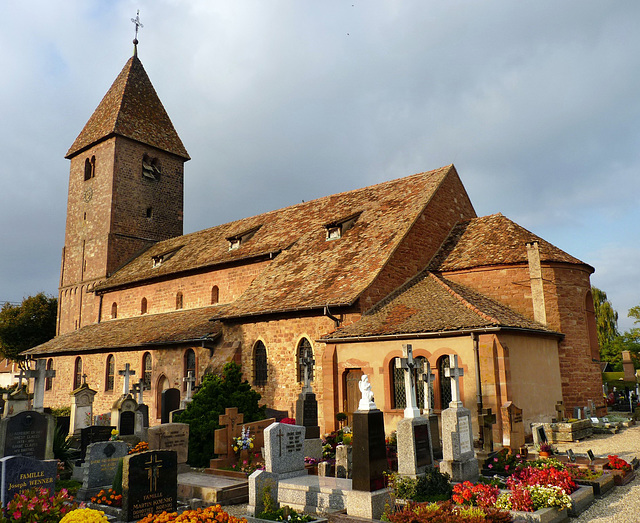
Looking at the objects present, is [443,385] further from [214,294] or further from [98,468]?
[214,294]

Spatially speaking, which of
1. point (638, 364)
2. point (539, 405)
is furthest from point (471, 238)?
point (638, 364)

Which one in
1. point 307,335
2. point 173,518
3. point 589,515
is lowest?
point 589,515

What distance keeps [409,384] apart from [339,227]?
1272 cm

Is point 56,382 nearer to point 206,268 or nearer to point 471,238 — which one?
point 206,268

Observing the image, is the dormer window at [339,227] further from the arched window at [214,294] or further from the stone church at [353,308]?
the arched window at [214,294]

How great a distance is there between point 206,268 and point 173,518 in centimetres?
2043

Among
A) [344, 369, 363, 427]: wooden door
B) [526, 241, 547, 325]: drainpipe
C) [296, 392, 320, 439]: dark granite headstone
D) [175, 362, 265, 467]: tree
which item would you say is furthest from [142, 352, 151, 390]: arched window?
[526, 241, 547, 325]: drainpipe

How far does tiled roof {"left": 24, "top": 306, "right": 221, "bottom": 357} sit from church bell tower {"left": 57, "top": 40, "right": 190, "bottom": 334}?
2843mm

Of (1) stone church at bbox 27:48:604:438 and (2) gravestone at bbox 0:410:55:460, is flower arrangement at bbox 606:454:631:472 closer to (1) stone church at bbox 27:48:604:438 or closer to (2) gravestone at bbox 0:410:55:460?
(1) stone church at bbox 27:48:604:438

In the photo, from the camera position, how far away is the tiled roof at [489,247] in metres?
19.7

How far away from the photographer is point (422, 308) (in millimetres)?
17969

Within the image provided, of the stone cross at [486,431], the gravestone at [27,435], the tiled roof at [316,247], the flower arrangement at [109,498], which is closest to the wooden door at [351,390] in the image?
the tiled roof at [316,247]

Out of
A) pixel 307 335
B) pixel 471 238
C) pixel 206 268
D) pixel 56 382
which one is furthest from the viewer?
pixel 56 382

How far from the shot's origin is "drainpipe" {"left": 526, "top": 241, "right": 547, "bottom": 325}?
62.2 feet
